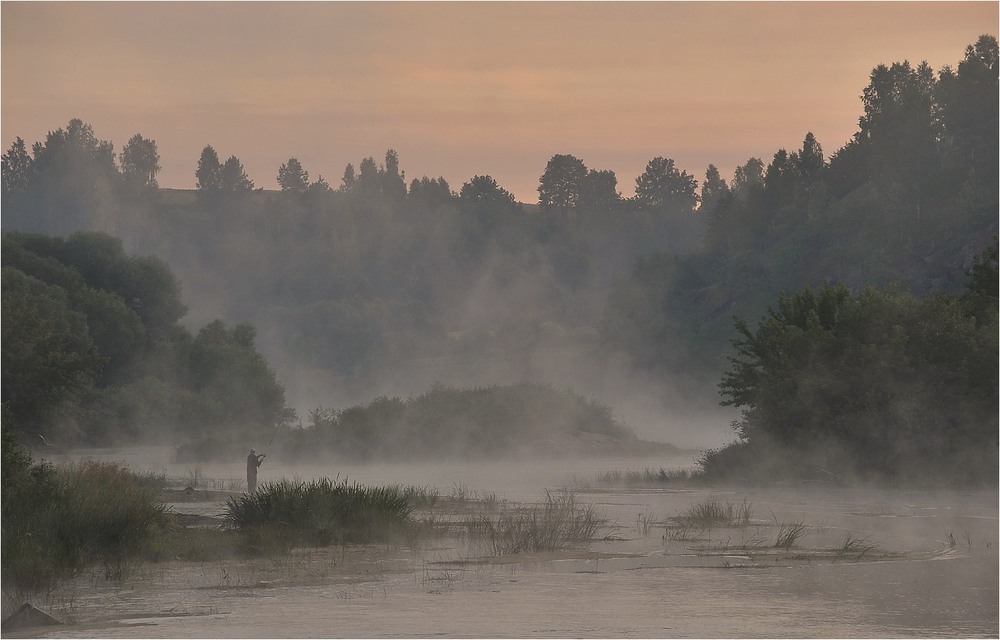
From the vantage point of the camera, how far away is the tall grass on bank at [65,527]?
802 inches

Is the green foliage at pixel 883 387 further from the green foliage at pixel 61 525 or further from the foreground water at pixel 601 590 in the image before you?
the green foliage at pixel 61 525

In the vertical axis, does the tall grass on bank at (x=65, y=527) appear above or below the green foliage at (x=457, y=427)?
below

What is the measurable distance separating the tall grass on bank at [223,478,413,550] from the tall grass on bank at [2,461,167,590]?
183cm

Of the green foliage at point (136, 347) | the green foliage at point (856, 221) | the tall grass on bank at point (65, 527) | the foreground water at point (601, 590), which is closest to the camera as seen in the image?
the foreground water at point (601, 590)

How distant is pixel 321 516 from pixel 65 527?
504 cm

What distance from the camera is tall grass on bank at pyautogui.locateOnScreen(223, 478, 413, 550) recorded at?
25422 millimetres

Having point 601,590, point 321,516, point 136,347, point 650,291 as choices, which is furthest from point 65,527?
point 650,291

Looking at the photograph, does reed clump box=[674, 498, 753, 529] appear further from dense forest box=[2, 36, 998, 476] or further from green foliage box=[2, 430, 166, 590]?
dense forest box=[2, 36, 998, 476]

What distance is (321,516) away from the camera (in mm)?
25938

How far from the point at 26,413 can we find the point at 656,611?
26337 mm

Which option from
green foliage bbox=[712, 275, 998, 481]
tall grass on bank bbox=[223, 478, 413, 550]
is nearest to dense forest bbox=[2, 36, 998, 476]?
green foliage bbox=[712, 275, 998, 481]

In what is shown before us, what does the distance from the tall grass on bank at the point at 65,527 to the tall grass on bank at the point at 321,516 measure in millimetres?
1832

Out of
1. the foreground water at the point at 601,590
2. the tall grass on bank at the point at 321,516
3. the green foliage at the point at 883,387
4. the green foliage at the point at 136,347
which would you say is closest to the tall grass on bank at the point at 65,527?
the foreground water at the point at 601,590

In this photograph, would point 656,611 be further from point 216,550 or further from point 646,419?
point 646,419
